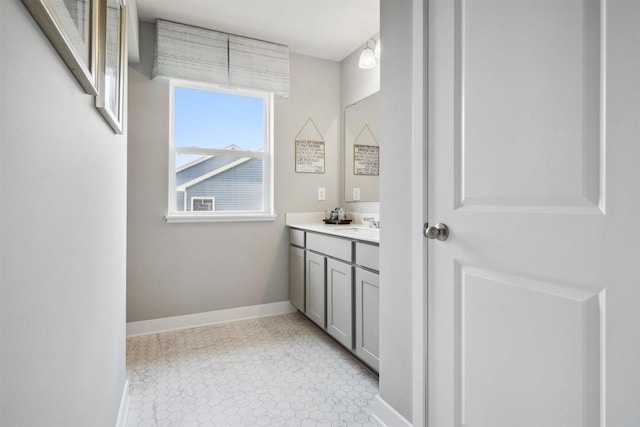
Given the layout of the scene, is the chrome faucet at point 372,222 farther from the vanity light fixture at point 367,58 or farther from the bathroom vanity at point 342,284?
the vanity light fixture at point 367,58

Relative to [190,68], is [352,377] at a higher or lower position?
lower

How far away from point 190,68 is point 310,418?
8.77 feet

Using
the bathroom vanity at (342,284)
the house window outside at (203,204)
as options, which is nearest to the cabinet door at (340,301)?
the bathroom vanity at (342,284)

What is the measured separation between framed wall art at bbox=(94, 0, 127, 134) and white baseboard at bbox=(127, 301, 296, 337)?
2.01 metres

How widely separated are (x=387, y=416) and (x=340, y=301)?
838mm

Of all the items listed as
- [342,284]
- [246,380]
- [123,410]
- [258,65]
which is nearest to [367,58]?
[258,65]

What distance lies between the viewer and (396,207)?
59.2 inches

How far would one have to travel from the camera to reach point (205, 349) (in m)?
2.45

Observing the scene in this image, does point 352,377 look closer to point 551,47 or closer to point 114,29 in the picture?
point 551,47

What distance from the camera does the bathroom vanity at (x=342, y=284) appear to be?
77.7 inches

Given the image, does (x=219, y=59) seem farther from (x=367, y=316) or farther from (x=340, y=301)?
(x=367, y=316)

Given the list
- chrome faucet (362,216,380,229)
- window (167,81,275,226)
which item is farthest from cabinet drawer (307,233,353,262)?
window (167,81,275,226)

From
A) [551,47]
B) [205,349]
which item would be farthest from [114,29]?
[205,349]

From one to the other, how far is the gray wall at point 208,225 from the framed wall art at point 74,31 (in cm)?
205
